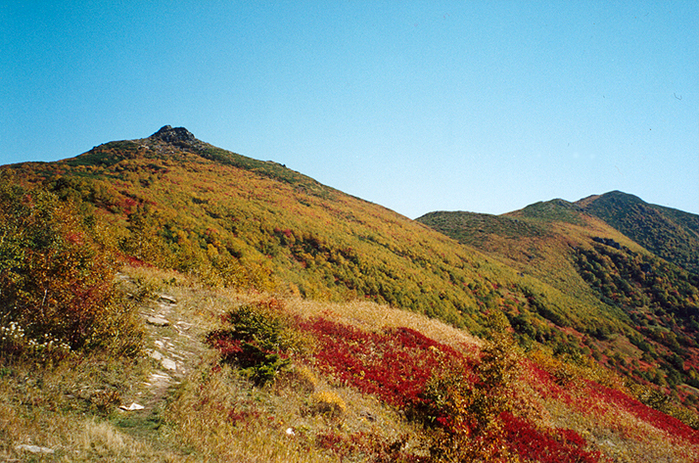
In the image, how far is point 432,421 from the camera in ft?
25.1

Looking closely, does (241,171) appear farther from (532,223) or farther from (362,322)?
(532,223)

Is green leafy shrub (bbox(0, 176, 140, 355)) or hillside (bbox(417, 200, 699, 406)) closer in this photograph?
green leafy shrub (bbox(0, 176, 140, 355))

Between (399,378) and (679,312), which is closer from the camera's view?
(399,378)

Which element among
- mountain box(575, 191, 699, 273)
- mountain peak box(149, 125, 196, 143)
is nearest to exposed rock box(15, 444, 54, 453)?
mountain peak box(149, 125, 196, 143)

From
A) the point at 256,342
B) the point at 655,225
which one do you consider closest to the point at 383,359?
the point at 256,342

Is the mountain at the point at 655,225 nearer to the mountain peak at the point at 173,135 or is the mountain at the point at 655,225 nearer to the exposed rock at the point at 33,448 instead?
the exposed rock at the point at 33,448

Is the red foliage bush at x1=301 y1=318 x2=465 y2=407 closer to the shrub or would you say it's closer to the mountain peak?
the shrub

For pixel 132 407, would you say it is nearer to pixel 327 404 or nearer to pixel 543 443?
pixel 327 404

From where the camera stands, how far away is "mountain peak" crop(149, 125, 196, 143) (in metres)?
77.9

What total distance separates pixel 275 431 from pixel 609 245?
118 metres

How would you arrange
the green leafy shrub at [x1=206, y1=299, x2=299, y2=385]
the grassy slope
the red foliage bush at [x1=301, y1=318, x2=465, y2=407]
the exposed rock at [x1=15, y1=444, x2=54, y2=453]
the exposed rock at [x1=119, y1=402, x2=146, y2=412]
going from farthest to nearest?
the grassy slope → the red foliage bush at [x1=301, y1=318, x2=465, y2=407] → the green leafy shrub at [x1=206, y1=299, x2=299, y2=385] → the exposed rock at [x1=119, y1=402, x2=146, y2=412] → the exposed rock at [x1=15, y1=444, x2=54, y2=453]

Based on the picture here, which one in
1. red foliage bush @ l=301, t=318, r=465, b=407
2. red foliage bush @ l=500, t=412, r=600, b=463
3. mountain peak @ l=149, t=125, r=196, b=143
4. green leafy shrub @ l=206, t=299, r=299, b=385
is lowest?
red foliage bush @ l=500, t=412, r=600, b=463

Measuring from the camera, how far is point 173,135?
79.9 m

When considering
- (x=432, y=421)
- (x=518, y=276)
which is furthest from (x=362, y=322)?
(x=518, y=276)
